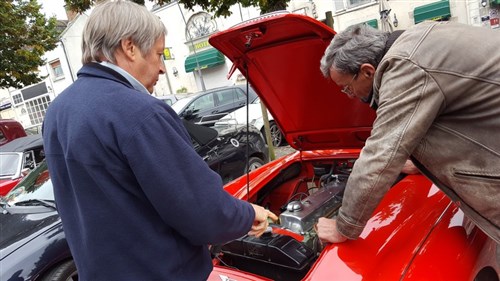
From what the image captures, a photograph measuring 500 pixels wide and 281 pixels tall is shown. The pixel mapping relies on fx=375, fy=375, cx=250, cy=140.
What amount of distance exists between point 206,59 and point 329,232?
18893 millimetres

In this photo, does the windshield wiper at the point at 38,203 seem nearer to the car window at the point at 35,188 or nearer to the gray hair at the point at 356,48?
the car window at the point at 35,188

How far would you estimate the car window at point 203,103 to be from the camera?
8406 mm

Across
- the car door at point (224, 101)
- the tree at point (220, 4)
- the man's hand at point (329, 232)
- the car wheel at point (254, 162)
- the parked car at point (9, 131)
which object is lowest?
the car wheel at point (254, 162)

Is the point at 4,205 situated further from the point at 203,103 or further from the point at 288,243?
the point at 203,103

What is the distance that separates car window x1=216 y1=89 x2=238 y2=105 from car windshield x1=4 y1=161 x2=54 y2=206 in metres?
5.17

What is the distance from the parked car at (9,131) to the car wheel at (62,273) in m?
7.73

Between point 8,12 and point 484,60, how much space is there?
489 inches

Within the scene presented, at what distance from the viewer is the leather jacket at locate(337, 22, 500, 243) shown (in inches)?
53.2

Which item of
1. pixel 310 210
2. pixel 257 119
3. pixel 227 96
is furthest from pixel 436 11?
pixel 310 210

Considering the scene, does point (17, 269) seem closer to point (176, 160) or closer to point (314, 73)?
point (176, 160)

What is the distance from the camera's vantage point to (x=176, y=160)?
117 centimetres

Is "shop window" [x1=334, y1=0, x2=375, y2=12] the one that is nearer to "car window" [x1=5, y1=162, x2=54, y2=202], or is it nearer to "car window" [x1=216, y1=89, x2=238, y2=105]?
"car window" [x1=216, y1=89, x2=238, y2=105]

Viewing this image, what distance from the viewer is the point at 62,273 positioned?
9.86 feet

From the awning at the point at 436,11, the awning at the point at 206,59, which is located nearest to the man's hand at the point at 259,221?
the awning at the point at 436,11
